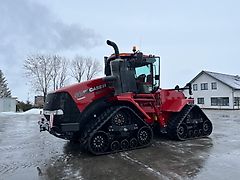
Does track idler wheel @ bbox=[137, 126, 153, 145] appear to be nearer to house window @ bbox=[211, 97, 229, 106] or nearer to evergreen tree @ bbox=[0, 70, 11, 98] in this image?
house window @ bbox=[211, 97, 229, 106]

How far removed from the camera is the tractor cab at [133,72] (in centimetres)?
708

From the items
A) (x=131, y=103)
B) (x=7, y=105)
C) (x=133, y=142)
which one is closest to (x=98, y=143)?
(x=133, y=142)

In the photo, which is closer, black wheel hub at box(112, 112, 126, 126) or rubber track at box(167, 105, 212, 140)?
black wheel hub at box(112, 112, 126, 126)

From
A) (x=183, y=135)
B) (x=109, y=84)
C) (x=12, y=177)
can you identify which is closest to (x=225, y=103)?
(x=183, y=135)

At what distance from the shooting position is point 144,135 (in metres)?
7.40

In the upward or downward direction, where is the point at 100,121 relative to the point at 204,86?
downward

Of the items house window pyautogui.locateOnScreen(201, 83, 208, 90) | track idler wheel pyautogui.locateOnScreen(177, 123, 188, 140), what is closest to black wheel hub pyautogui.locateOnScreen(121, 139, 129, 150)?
track idler wheel pyautogui.locateOnScreen(177, 123, 188, 140)

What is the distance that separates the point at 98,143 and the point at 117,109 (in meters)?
1.03

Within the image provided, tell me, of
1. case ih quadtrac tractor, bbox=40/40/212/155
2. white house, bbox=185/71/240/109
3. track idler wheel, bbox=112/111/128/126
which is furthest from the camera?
white house, bbox=185/71/240/109

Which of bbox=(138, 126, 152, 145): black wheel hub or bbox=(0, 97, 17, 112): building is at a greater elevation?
bbox=(0, 97, 17, 112): building

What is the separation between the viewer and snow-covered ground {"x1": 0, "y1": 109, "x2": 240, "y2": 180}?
15.5ft

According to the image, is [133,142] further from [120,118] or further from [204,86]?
[204,86]

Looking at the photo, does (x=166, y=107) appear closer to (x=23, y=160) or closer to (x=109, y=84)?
(x=109, y=84)

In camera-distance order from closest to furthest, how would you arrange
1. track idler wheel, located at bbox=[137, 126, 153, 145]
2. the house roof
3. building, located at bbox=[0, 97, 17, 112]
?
track idler wheel, located at bbox=[137, 126, 153, 145], building, located at bbox=[0, 97, 17, 112], the house roof
